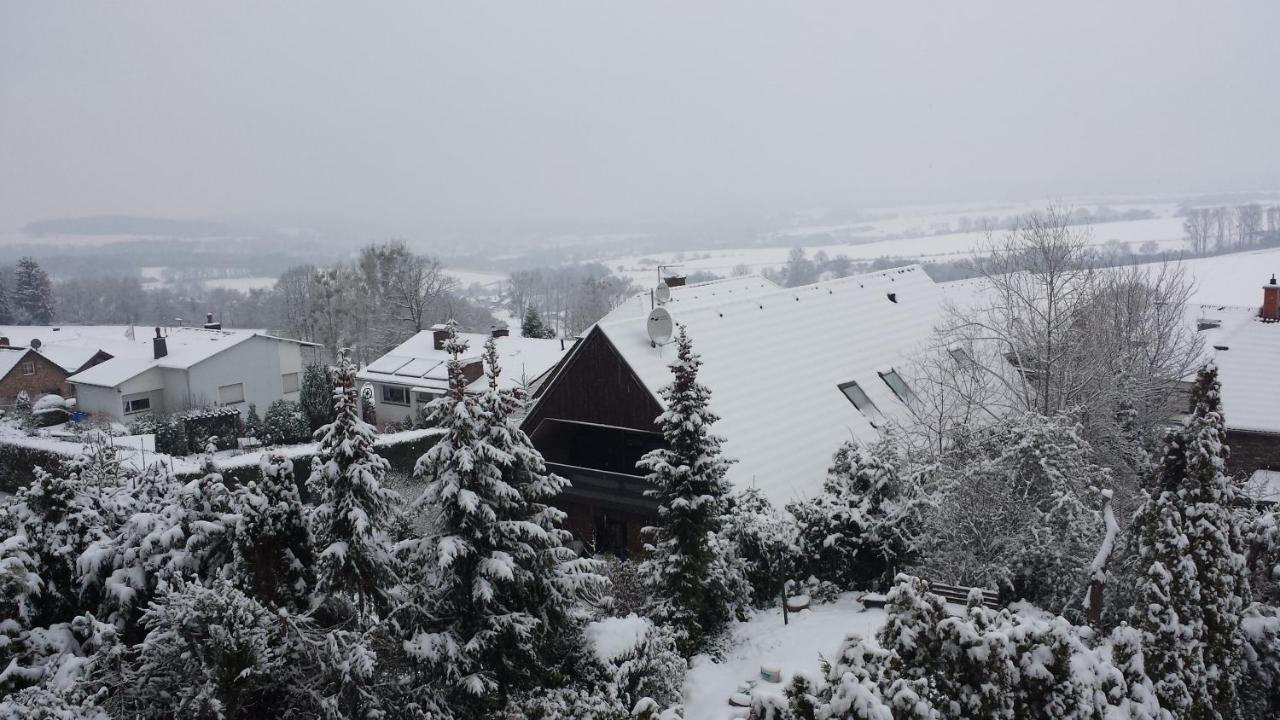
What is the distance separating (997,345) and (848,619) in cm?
968

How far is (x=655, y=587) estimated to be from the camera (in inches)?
535

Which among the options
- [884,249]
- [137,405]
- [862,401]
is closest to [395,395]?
[137,405]

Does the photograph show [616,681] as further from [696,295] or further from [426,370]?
[426,370]

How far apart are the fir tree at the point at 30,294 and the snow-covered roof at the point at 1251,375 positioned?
86151mm

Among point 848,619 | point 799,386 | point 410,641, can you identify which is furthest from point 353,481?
point 799,386

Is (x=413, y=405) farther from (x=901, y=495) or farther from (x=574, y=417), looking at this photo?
(x=901, y=495)

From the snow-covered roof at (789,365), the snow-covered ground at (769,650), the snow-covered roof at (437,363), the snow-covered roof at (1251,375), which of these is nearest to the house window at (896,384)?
the snow-covered roof at (789,365)

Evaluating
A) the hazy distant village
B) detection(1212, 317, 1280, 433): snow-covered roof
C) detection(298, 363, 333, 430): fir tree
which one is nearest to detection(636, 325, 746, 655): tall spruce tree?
the hazy distant village

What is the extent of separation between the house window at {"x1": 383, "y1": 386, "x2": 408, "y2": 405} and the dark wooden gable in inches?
701

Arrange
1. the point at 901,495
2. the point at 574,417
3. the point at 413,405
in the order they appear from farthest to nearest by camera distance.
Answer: the point at 413,405, the point at 574,417, the point at 901,495

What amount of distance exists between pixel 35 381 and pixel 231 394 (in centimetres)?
1025

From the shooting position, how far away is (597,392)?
1838 centimetres

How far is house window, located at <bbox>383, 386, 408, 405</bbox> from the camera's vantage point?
117 ft

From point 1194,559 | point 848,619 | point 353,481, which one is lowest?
point 848,619
